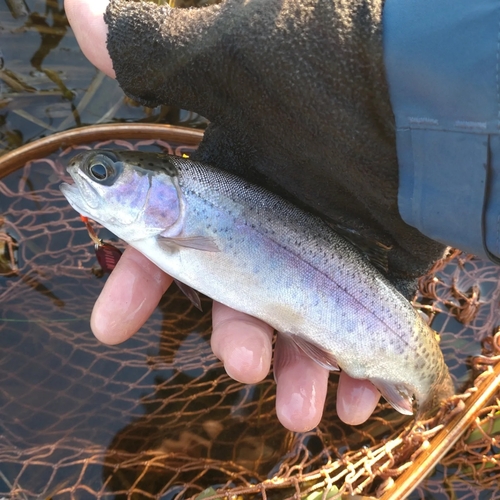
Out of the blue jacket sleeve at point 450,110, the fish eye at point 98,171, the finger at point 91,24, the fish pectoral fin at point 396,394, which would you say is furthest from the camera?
the fish pectoral fin at point 396,394

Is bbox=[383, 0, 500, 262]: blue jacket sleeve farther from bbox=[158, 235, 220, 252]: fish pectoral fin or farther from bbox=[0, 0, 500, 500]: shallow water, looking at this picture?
bbox=[0, 0, 500, 500]: shallow water

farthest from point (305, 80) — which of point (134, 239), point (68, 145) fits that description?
point (68, 145)

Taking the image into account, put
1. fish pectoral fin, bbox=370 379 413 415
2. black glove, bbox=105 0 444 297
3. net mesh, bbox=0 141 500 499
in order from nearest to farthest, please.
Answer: black glove, bbox=105 0 444 297 < fish pectoral fin, bbox=370 379 413 415 < net mesh, bbox=0 141 500 499

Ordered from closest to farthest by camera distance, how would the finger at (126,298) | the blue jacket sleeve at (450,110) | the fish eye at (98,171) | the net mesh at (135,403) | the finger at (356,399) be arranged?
1. the blue jacket sleeve at (450,110)
2. the fish eye at (98,171)
3. the finger at (126,298)
4. the finger at (356,399)
5. the net mesh at (135,403)

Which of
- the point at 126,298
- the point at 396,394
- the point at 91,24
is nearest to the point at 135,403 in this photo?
the point at 126,298

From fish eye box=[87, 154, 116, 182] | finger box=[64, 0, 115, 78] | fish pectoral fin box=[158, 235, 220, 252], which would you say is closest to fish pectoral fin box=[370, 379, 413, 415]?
fish pectoral fin box=[158, 235, 220, 252]

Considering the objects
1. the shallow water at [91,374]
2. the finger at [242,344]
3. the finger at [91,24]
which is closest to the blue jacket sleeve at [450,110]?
the finger at [242,344]

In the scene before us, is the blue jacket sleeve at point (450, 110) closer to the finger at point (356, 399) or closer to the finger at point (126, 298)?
the finger at point (356, 399)
